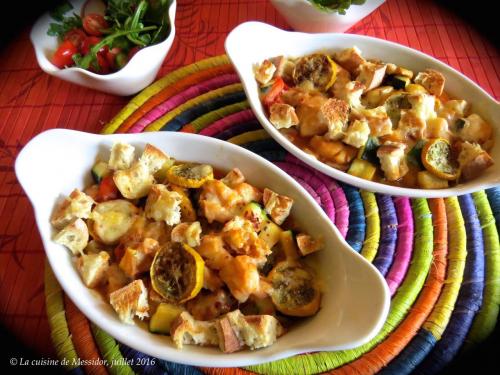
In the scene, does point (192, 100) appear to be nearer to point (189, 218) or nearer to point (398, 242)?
point (189, 218)

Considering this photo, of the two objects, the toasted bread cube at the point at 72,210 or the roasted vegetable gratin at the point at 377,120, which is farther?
the roasted vegetable gratin at the point at 377,120

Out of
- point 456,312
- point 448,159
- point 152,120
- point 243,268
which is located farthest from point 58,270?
point 448,159

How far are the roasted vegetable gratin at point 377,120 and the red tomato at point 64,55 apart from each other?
76 cm

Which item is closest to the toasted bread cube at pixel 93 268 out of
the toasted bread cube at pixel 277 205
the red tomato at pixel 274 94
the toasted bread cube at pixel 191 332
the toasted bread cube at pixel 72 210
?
the toasted bread cube at pixel 72 210

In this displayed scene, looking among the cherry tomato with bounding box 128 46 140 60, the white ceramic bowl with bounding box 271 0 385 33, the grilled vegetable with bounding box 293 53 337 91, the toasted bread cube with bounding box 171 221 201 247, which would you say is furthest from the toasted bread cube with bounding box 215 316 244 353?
the white ceramic bowl with bounding box 271 0 385 33

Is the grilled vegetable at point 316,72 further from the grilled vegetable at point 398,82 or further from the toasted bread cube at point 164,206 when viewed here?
the toasted bread cube at point 164,206

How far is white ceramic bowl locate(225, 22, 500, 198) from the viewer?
4.34ft

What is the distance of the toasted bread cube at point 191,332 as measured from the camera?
1.00 meters

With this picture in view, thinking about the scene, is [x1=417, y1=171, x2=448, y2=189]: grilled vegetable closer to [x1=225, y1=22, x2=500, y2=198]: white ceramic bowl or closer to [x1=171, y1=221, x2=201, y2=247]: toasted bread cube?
[x1=225, y1=22, x2=500, y2=198]: white ceramic bowl

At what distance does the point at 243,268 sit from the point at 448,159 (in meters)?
0.82

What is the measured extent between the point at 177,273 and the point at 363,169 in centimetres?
71

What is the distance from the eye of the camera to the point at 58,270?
42.2 inches

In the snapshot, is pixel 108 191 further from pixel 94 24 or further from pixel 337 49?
pixel 337 49

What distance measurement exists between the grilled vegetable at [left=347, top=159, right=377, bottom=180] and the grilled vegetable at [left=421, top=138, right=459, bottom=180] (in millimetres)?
169
